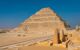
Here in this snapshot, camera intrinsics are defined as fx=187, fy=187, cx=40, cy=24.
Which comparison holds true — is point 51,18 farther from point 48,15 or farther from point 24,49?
point 24,49

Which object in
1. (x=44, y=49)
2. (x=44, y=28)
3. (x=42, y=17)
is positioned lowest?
(x=44, y=49)

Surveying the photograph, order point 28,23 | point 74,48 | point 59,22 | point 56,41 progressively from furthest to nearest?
1. point 28,23
2. point 59,22
3. point 56,41
4. point 74,48

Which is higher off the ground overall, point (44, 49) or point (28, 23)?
point (28, 23)

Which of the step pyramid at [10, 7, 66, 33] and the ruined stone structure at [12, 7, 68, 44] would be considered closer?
the ruined stone structure at [12, 7, 68, 44]

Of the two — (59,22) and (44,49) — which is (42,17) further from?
(44,49)

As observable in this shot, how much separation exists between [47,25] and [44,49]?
77257mm

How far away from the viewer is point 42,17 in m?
100

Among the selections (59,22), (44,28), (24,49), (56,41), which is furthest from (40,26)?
(24,49)

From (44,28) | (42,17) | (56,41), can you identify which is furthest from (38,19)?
(56,41)

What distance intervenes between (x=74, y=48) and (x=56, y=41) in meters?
11.7

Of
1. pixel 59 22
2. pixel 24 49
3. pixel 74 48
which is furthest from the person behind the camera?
pixel 59 22

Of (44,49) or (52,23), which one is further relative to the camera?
(52,23)

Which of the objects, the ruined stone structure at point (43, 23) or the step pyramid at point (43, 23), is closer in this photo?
the ruined stone structure at point (43, 23)

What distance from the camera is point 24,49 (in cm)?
1706
